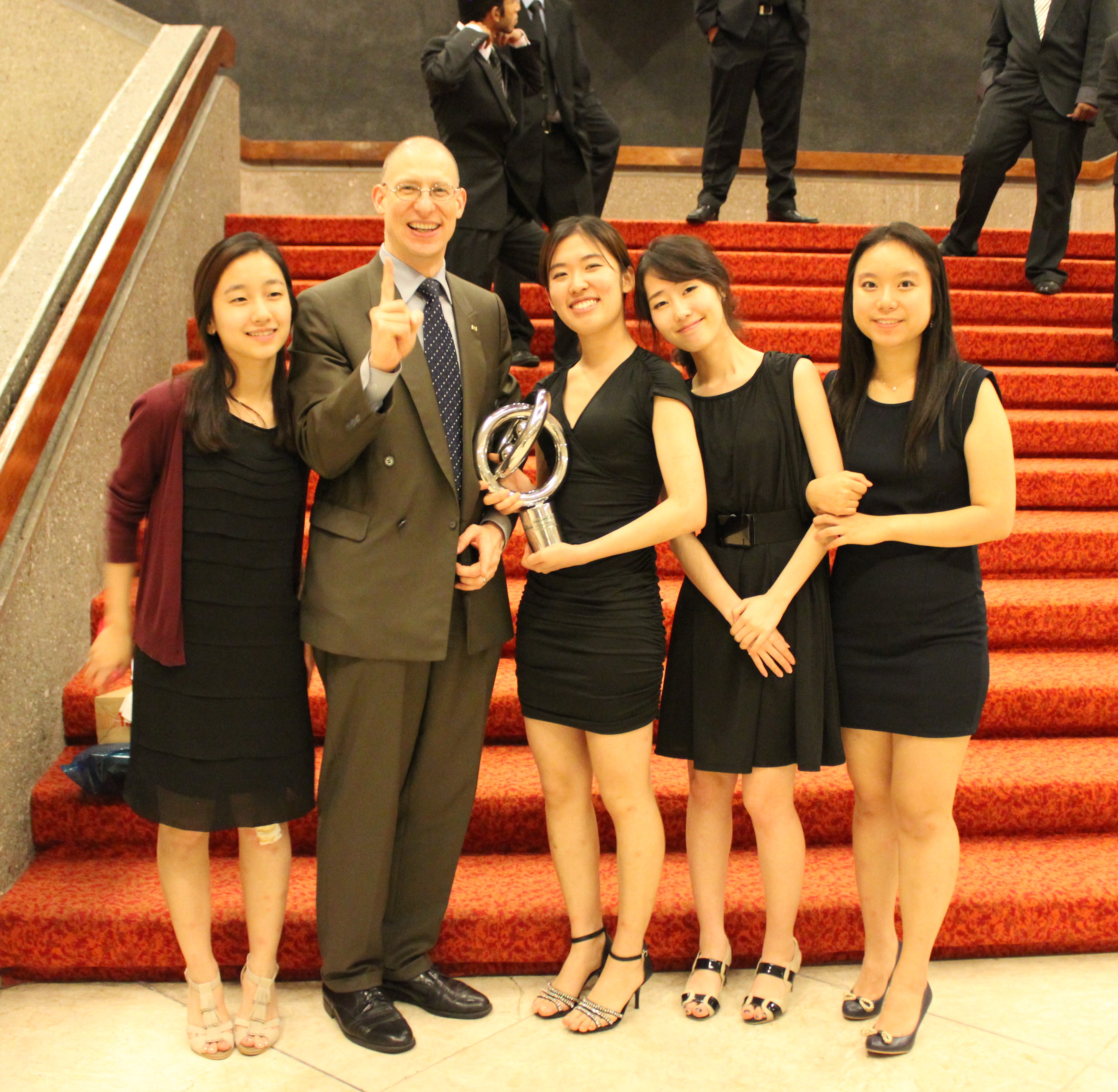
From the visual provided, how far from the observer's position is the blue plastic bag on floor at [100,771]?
2.71 m

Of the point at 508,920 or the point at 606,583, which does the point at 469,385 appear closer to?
the point at 606,583

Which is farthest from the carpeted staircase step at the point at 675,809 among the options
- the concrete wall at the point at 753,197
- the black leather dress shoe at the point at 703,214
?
the concrete wall at the point at 753,197

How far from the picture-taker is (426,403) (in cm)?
221

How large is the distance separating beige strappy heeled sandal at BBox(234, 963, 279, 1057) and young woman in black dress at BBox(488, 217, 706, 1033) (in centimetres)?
58

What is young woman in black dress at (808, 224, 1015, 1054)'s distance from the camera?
214 centimetres

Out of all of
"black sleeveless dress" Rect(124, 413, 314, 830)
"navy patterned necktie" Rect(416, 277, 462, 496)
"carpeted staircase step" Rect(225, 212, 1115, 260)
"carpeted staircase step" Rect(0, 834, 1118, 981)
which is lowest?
"carpeted staircase step" Rect(0, 834, 1118, 981)

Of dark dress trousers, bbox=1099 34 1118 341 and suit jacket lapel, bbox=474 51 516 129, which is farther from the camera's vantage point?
dark dress trousers, bbox=1099 34 1118 341

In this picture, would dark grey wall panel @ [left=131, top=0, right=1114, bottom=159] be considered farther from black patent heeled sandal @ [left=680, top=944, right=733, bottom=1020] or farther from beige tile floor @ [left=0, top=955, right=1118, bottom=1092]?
black patent heeled sandal @ [left=680, top=944, right=733, bottom=1020]

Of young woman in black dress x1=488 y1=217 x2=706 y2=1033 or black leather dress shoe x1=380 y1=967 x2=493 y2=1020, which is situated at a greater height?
young woman in black dress x1=488 y1=217 x2=706 y2=1033

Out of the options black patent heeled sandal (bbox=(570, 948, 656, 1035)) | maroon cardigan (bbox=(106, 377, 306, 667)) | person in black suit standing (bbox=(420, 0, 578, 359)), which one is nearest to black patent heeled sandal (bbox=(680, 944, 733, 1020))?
black patent heeled sandal (bbox=(570, 948, 656, 1035))

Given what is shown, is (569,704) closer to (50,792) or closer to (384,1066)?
(384,1066)

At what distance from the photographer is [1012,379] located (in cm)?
469

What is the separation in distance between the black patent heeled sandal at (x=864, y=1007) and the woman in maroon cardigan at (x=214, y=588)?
4.27 feet

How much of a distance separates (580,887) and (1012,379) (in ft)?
10.8
